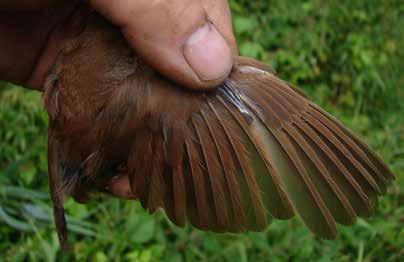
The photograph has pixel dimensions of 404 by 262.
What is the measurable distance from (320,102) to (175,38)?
7.46ft

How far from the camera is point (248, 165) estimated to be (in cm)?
206

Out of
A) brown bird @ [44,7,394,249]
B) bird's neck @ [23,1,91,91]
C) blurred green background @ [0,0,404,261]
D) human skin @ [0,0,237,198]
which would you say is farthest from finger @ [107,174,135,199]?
blurred green background @ [0,0,404,261]

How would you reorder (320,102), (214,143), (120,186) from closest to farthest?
1. (214,143)
2. (120,186)
3. (320,102)

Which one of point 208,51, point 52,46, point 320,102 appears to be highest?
point 208,51

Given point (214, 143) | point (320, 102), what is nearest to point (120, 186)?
point (214, 143)

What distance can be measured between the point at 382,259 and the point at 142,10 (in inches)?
77.2

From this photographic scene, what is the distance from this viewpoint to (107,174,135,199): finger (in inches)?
97.2

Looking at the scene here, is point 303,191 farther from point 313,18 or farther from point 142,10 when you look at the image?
point 313,18

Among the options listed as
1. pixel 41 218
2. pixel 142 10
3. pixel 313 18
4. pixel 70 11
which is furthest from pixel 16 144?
pixel 313 18

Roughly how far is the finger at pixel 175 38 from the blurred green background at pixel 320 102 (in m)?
1.21

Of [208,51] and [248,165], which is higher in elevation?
[208,51]

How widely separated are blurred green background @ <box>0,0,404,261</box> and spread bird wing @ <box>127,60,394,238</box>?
3.51ft

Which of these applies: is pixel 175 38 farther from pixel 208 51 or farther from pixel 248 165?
pixel 248 165

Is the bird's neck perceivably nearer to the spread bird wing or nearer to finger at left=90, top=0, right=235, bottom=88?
finger at left=90, top=0, right=235, bottom=88
